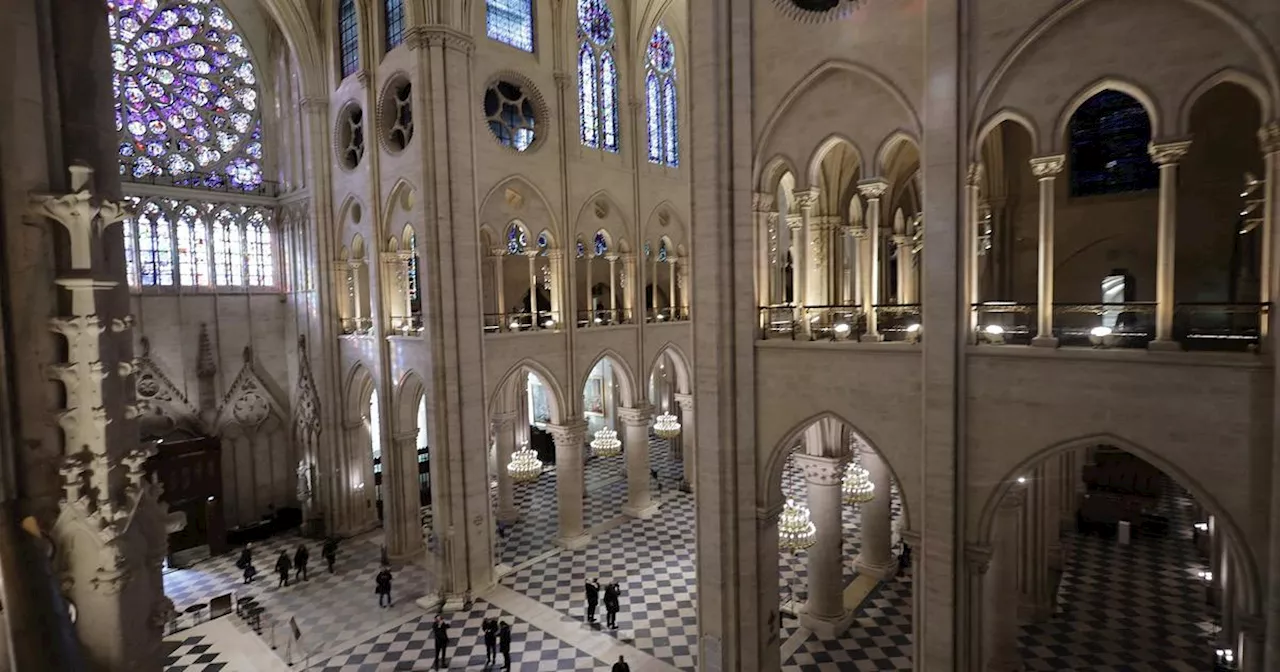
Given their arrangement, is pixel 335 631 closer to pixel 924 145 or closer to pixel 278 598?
pixel 278 598

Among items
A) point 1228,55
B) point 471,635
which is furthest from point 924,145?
point 471,635

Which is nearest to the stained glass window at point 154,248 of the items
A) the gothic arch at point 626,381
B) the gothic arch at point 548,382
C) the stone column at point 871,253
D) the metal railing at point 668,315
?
the gothic arch at point 548,382

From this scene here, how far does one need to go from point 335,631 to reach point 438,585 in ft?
8.07

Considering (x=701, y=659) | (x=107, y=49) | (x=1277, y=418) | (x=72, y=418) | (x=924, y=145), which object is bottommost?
(x=701, y=659)

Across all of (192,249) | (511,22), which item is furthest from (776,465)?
(192,249)

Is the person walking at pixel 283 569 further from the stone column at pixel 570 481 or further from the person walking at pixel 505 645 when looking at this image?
Answer: the person walking at pixel 505 645

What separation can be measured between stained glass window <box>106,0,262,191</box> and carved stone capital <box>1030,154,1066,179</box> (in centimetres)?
2332

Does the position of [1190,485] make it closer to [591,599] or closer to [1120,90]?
[1120,90]

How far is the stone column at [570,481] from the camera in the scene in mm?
18875

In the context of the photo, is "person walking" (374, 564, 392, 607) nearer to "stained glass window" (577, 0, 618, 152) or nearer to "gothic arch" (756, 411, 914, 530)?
"gothic arch" (756, 411, 914, 530)

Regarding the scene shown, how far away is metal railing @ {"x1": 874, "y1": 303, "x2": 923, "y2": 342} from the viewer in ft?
31.2

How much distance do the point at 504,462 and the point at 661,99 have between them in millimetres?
14158

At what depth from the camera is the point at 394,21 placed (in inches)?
680

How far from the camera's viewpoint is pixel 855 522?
20438 mm
